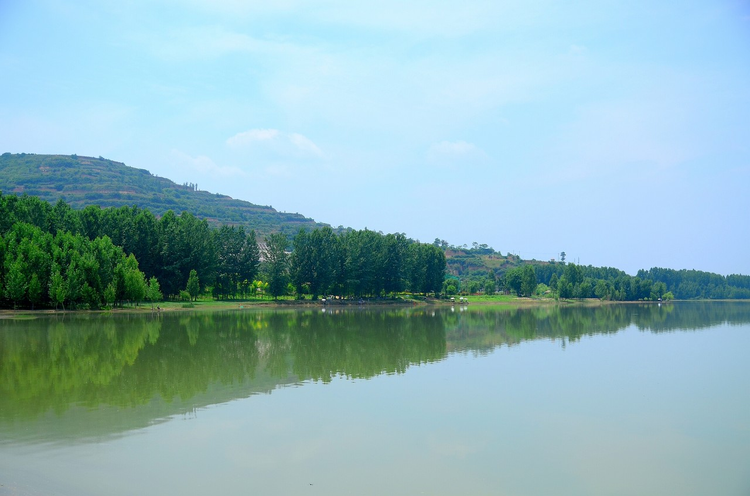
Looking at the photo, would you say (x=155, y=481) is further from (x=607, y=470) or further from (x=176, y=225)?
(x=176, y=225)

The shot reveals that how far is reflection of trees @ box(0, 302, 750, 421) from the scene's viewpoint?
18531 mm

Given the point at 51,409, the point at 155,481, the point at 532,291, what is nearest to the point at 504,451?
the point at 155,481

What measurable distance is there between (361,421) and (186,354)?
14.3 m

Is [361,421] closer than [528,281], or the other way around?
[361,421]

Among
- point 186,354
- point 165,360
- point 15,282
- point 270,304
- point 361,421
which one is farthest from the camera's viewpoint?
point 270,304

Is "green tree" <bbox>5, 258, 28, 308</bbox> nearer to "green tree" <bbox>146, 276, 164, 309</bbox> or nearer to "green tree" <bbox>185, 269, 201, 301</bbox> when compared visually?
"green tree" <bbox>146, 276, 164, 309</bbox>

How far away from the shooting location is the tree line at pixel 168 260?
49.9m

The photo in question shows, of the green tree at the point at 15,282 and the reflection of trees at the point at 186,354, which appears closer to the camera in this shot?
the reflection of trees at the point at 186,354

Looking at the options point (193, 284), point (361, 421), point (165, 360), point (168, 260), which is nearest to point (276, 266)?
point (193, 284)

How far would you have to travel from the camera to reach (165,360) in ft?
81.9

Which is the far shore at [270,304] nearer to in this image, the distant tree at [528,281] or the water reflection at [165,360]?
the distant tree at [528,281]

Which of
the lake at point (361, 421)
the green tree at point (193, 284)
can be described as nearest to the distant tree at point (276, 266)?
the green tree at point (193, 284)

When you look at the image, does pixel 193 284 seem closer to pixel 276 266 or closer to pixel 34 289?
pixel 276 266

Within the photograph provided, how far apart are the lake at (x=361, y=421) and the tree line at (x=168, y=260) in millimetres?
21385
